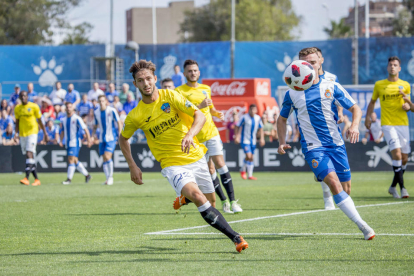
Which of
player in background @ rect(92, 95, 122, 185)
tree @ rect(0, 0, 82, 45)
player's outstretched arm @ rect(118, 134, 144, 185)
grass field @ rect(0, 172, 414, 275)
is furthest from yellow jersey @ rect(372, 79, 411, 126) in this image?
tree @ rect(0, 0, 82, 45)

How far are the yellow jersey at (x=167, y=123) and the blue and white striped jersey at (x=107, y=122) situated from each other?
9.89 m

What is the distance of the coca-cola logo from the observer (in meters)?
24.0

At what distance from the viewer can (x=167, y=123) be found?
6.42 m

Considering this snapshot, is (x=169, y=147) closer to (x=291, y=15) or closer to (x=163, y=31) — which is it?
(x=291, y=15)

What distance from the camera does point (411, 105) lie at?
11125 millimetres

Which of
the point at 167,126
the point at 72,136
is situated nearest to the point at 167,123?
the point at 167,126

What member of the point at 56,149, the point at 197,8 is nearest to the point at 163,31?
the point at 197,8

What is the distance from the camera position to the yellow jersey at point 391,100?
1143 cm

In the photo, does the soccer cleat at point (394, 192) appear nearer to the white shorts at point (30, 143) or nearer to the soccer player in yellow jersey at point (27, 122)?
the soccer player in yellow jersey at point (27, 122)

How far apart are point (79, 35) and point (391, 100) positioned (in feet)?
147

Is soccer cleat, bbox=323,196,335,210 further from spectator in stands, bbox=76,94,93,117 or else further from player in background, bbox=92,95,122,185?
spectator in stands, bbox=76,94,93,117

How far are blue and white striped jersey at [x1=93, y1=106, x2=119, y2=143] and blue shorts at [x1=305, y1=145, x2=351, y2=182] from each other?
1007 centimetres

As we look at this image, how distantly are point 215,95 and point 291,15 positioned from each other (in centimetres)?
3638

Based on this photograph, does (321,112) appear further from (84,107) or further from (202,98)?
(84,107)
